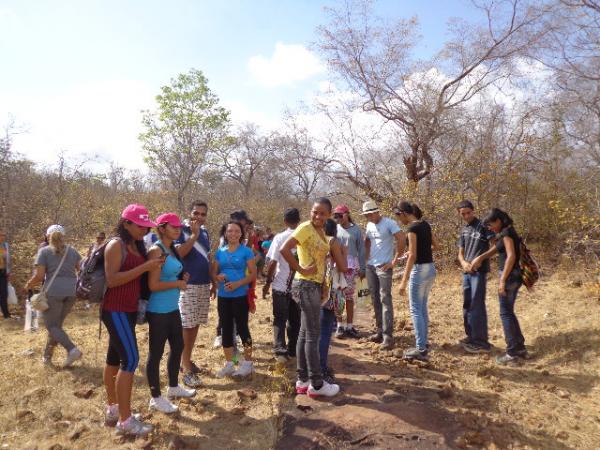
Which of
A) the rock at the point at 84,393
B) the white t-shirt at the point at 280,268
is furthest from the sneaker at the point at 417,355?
the rock at the point at 84,393

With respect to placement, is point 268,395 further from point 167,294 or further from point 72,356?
point 72,356

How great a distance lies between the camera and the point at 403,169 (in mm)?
13133

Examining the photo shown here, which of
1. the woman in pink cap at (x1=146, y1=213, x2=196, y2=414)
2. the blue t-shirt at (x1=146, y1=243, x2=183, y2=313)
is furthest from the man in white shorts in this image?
the blue t-shirt at (x1=146, y1=243, x2=183, y2=313)

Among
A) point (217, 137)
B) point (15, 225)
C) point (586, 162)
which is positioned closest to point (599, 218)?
point (586, 162)

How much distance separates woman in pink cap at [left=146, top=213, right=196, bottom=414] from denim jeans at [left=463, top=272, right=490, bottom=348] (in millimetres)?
3609

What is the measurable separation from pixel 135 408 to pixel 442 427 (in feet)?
8.74

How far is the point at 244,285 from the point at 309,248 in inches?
40.4

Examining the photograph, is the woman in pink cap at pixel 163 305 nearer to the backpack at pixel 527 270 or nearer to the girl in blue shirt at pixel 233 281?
the girl in blue shirt at pixel 233 281

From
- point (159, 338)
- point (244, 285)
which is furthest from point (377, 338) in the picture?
point (159, 338)

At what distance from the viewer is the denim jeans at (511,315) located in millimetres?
4715

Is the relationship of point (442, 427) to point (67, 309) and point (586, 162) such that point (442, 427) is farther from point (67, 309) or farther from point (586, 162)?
point (586, 162)

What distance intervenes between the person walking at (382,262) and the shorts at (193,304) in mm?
2254

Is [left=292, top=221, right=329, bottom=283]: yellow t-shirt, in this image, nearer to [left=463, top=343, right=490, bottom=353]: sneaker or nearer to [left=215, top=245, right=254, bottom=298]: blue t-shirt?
[left=215, top=245, right=254, bottom=298]: blue t-shirt

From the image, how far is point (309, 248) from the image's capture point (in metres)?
3.60
